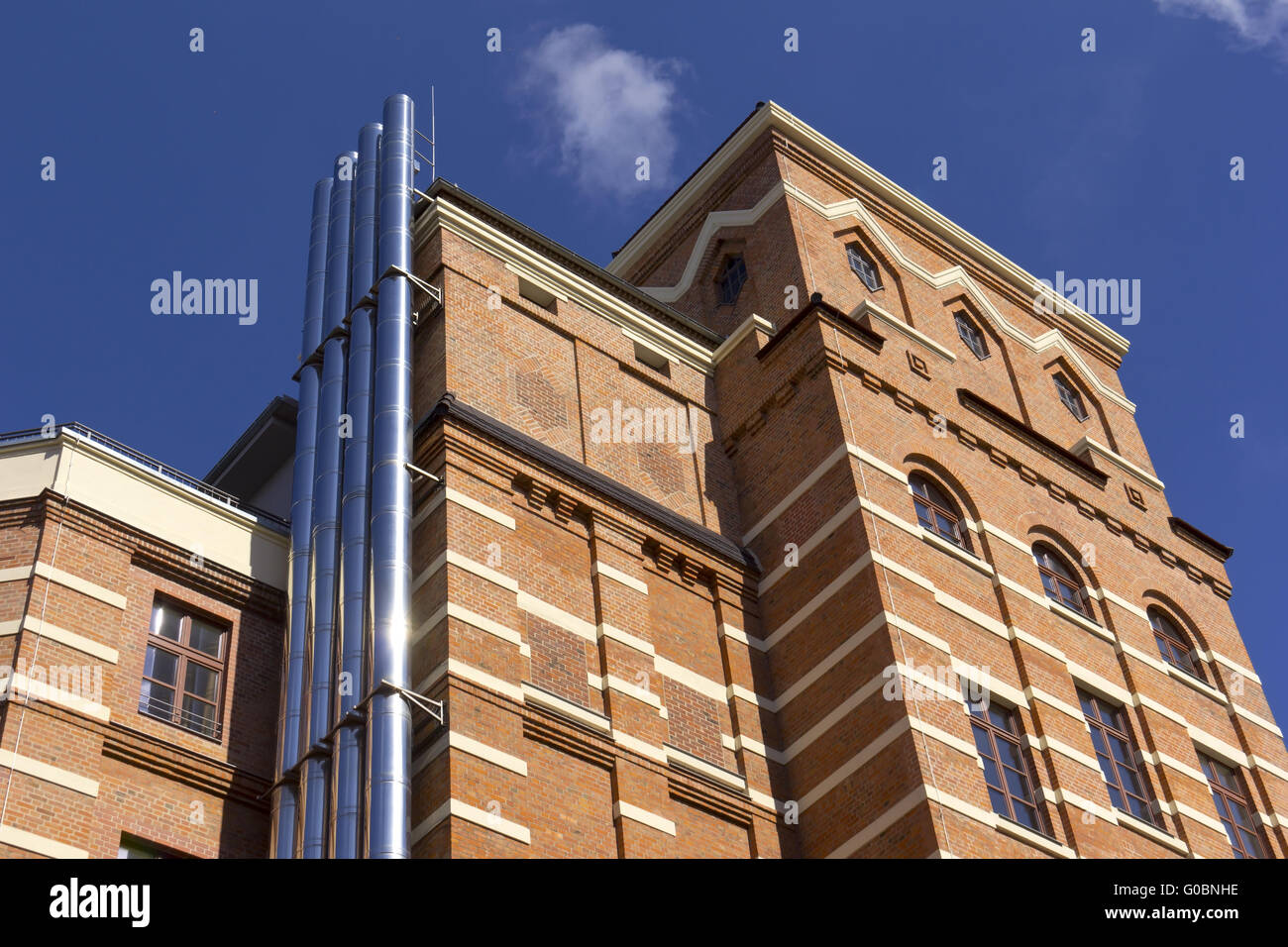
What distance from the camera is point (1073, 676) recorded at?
85.0 feet

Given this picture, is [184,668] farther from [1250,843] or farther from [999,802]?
[1250,843]

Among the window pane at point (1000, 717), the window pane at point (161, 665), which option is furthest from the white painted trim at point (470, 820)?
the window pane at point (1000, 717)

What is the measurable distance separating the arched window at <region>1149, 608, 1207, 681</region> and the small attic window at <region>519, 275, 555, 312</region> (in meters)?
11.8

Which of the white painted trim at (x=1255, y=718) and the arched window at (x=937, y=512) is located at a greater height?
the arched window at (x=937, y=512)

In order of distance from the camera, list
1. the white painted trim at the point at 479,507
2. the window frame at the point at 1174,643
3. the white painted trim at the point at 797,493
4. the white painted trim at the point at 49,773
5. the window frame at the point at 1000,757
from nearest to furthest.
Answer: the white painted trim at the point at 49,773 → the white painted trim at the point at 479,507 → the window frame at the point at 1000,757 → the white painted trim at the point at 797,493 → the window frame at the point at 1174,643

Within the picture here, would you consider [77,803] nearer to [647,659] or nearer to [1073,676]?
[647,659]

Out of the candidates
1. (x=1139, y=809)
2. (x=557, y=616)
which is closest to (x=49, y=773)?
(x=557, y=616)

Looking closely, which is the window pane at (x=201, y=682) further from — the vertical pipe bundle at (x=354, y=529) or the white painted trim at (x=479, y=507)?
the white painted trim at (x=479, y=507)

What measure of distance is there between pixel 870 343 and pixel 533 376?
19.4ft

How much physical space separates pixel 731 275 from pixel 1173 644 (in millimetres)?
10836

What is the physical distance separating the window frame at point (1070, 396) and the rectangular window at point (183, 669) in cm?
1890

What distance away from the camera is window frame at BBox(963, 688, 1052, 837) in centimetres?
2272

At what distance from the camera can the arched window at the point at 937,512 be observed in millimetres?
26250
